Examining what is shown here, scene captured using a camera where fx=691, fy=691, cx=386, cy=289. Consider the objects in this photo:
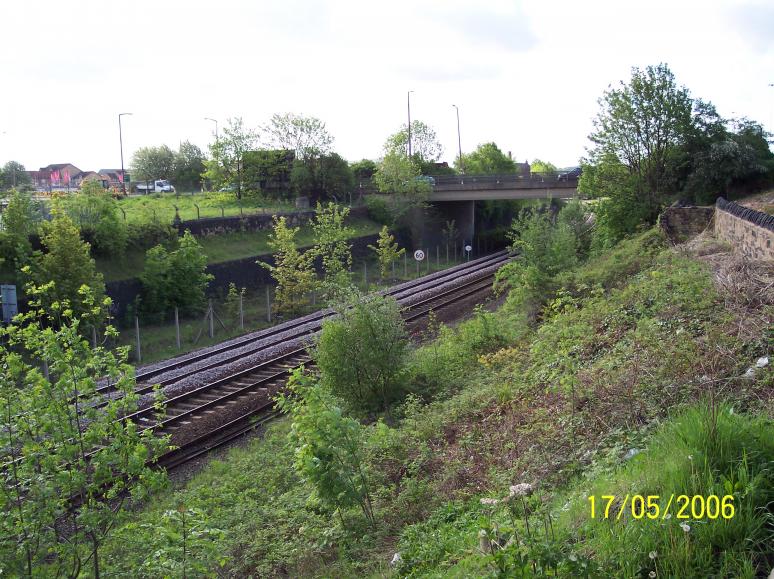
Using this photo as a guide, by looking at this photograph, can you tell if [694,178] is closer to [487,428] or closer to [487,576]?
[487,428]

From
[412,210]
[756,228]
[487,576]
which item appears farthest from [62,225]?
[412,210]

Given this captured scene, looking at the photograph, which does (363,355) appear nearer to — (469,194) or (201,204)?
(201,204)

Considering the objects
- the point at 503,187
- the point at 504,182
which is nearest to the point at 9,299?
the point at 503,187

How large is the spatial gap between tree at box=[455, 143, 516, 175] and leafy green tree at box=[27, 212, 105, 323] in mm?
53483

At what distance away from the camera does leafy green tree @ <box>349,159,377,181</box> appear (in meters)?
64.8

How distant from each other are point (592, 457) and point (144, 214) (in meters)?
33.6

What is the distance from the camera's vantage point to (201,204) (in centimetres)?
5197

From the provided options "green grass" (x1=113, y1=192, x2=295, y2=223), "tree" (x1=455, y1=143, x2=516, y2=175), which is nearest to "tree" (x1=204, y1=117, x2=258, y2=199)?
"green grass" (x1=113, y1=192, x2=295, y2=223)

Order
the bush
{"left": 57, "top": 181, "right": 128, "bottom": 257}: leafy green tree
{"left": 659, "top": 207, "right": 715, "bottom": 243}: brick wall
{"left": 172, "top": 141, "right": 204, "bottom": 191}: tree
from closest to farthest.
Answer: {"left": 659, "top": 207, "right": 715, "bottom": 243}: brick wall, {"left": 57, "top": 181, "right": 128, "bottom": 257}: leafy green tree, the bush, {"left": 172, "top": 141, "right": 204, "bottom": 191}: tree

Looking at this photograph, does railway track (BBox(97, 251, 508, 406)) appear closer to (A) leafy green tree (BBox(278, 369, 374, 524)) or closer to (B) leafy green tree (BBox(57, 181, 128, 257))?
(A) leafy green tree (BBox(278, 369, 374, 524))

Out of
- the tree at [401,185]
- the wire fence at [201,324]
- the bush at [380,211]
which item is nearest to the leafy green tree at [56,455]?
the wire fence at [201,324]

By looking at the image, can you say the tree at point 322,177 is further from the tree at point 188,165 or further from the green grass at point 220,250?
the tree at point 188,165

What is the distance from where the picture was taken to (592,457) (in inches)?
303

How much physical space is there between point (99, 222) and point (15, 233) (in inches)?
223
